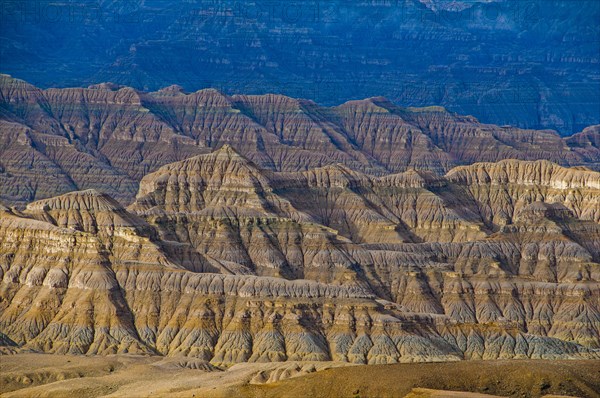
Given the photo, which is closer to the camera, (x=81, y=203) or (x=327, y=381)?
(x=327, y=381)

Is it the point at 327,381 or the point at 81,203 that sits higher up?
the point at 81,203

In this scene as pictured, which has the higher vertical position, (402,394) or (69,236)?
(69,236)

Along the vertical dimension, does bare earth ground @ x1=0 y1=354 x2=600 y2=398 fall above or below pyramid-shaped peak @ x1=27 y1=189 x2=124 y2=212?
below

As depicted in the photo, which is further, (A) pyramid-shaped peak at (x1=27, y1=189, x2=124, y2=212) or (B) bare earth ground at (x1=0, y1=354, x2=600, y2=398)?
(A) pyramid-shaped peak at (x1=27, y1=189, x2=124, y2=212)

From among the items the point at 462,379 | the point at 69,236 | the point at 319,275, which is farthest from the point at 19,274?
the point at 462,379

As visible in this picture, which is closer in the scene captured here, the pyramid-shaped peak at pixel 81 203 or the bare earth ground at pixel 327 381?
the bare earth ground at pixel 327 381

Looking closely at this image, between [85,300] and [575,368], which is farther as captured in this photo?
[85,300]

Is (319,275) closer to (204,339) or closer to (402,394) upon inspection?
(204,339)

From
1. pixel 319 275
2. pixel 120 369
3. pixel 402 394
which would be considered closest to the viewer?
pixel 402 394
